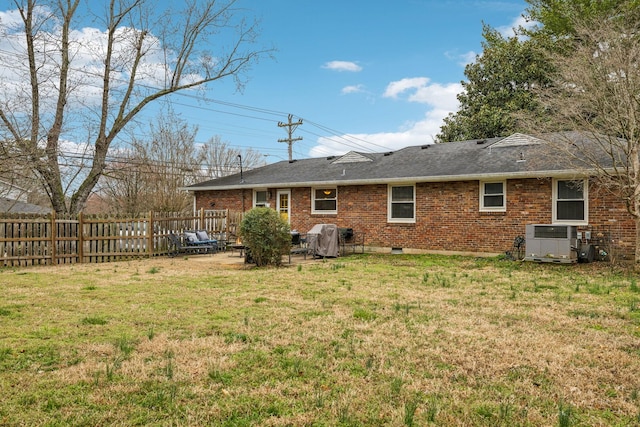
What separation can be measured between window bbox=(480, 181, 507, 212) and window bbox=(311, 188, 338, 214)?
5.64 m

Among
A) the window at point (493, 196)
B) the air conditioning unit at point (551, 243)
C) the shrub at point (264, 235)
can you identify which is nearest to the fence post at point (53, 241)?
the shrub at point (264, 235)

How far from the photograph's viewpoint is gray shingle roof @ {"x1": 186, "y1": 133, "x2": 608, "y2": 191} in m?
14.6

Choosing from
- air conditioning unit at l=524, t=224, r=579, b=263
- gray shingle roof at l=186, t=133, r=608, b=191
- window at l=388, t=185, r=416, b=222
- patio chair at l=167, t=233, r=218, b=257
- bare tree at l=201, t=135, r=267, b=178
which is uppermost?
bare tree at l=201, t=135, r=267, b=178

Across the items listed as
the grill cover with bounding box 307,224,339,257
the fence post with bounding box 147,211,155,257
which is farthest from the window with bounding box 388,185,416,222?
the fence post with bounding box 147,211,155,257

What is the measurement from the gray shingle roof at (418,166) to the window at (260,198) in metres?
0.50

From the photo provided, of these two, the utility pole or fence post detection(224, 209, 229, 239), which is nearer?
fence post detection(224, 209, 229, 239)

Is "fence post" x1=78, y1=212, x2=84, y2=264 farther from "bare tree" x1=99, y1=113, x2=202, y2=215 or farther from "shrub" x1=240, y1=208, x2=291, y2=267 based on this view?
"bare tree" x1=99, y1=113, x2=202, y2=215

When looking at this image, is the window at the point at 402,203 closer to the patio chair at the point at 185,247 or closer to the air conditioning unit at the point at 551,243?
the air conditioning unit at the point at 551,243

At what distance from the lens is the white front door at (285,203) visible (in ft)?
64.5

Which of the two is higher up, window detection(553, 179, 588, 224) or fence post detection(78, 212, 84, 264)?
window detection(553, 179, 588, 224)

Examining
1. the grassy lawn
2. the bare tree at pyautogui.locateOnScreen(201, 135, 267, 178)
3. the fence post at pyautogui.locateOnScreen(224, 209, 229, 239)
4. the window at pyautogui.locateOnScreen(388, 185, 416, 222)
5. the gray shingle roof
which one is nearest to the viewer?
the grassy lawn

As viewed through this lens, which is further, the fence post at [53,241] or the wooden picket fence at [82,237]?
the fence post at [53,241]

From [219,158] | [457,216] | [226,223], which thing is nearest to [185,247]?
[226,223]

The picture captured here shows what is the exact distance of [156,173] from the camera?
2672cm
